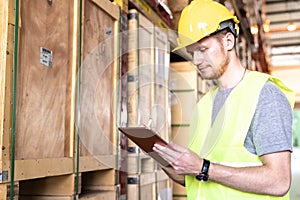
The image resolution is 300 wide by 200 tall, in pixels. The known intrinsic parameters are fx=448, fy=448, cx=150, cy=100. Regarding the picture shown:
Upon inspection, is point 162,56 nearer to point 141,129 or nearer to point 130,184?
point 130,184

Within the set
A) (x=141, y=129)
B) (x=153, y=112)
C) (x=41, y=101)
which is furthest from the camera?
(x=153, y=112)

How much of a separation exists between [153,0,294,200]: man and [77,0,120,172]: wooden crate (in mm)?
858

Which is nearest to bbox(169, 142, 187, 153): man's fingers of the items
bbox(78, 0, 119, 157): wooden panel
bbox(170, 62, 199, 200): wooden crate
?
bbox(78, 0, 119, 157): wooden panel

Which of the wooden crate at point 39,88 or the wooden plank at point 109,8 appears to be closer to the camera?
the wooden crate at point 39,88

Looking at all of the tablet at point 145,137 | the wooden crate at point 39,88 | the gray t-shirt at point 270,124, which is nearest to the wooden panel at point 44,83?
the wooden crate at point 39,88

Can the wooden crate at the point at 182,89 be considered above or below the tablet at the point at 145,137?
above

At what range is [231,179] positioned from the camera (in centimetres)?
200

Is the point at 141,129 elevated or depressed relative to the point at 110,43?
depressed

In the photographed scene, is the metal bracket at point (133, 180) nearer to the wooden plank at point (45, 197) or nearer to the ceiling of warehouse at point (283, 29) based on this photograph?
the wooden plank at point (45, 197)

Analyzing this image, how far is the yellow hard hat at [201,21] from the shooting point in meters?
2.23

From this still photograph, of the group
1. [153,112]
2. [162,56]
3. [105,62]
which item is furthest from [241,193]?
[162,56]

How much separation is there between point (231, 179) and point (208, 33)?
718 mm

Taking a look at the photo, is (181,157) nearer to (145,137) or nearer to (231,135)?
(145,137)

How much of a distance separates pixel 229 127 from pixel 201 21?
56 cm
